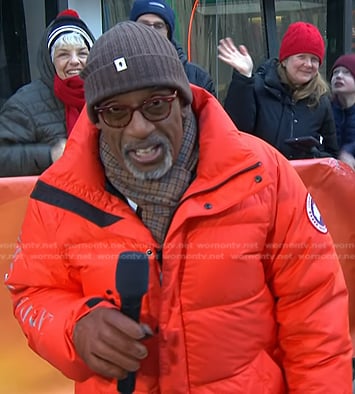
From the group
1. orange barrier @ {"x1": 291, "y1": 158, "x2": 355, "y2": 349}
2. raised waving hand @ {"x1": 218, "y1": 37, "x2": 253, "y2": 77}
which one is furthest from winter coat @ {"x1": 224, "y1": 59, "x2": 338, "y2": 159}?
orange barrier @ {"x1": 291, "y1": 158, "x2": 355, "y2": 349}

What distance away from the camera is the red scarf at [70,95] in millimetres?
2834

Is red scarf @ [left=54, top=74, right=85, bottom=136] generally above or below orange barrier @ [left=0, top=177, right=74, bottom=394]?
above

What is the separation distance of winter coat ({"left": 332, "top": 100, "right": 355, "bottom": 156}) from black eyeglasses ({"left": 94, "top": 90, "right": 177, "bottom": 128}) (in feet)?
8.75

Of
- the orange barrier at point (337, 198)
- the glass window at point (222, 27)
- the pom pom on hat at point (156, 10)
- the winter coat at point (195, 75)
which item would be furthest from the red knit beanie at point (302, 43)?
the glass window at point (222, 27)

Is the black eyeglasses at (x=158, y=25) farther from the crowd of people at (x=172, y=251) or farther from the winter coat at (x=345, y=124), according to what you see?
the crowd of people at (x=172, y=251)

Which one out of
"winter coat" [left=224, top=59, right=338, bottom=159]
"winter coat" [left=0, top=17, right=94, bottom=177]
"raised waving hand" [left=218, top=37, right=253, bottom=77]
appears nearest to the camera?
"winter coat" [left=0, top=17, right=94, bottom=177]

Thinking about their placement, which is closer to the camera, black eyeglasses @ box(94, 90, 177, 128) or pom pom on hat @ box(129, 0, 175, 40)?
black eyeglasses @ box(94, 90, 177, 128)

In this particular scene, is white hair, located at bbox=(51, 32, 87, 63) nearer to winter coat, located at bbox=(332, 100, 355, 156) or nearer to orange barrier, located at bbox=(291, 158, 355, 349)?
orange barrier, located at bbox=(291, 158, 355, 349)

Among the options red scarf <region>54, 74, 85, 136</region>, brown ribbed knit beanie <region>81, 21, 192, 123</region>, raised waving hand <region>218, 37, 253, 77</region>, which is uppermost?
brown ribbed knit beanie <region>81, 21, 192, 123</region>

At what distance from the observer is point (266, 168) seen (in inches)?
59.9

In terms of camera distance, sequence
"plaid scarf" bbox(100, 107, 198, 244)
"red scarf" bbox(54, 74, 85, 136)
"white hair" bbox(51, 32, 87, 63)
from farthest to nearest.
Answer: "white hair" bbox(51, 32, 87, 63), "red scarf" bbox(54, 74, 85, 136), "plaid scarf" bbox(100, 107, 198, 244)

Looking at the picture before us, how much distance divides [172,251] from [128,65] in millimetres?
484

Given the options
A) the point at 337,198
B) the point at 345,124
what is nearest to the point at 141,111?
the point at 337,198

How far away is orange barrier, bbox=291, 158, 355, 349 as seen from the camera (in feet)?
9.90
